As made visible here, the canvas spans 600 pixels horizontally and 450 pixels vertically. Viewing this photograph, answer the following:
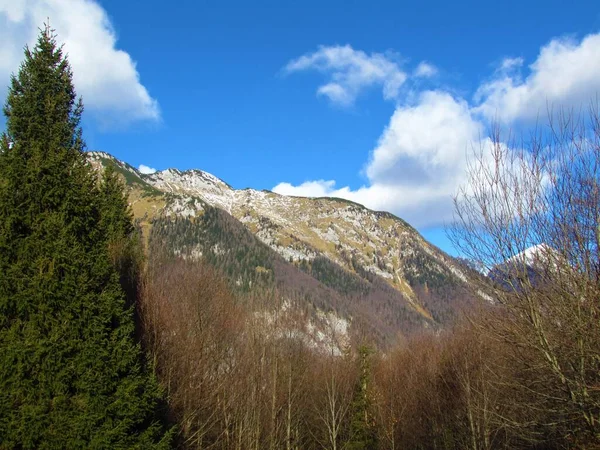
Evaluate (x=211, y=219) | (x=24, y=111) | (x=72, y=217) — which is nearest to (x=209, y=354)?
(x=72, y=217)

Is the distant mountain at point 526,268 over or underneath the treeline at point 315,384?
over

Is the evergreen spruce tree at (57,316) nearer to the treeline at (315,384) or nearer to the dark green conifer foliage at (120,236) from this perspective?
the dark green conifer foliage at (120,236)

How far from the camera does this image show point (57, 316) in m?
8.91

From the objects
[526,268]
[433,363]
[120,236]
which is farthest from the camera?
[433,363]

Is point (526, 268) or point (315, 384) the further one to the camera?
point (315, 384)

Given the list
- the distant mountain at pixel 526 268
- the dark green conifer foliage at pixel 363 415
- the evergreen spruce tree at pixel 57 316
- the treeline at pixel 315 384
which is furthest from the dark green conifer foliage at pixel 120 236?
the dark green conifer foliage at pixel 363 415

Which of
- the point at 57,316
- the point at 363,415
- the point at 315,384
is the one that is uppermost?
the point at 57,316

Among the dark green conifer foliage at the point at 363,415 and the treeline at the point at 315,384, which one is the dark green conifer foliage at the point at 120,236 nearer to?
the treeline at the point at 315,384

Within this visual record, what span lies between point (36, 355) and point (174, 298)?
950 cm

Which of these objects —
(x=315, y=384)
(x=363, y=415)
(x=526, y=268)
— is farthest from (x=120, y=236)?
(x=363, y=415)

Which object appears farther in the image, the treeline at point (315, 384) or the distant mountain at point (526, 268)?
the treeline at point (315, 384)

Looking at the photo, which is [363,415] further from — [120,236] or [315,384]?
[120,236]

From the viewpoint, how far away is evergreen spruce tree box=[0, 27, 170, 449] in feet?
27.2

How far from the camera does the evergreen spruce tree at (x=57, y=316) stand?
27.2ft
